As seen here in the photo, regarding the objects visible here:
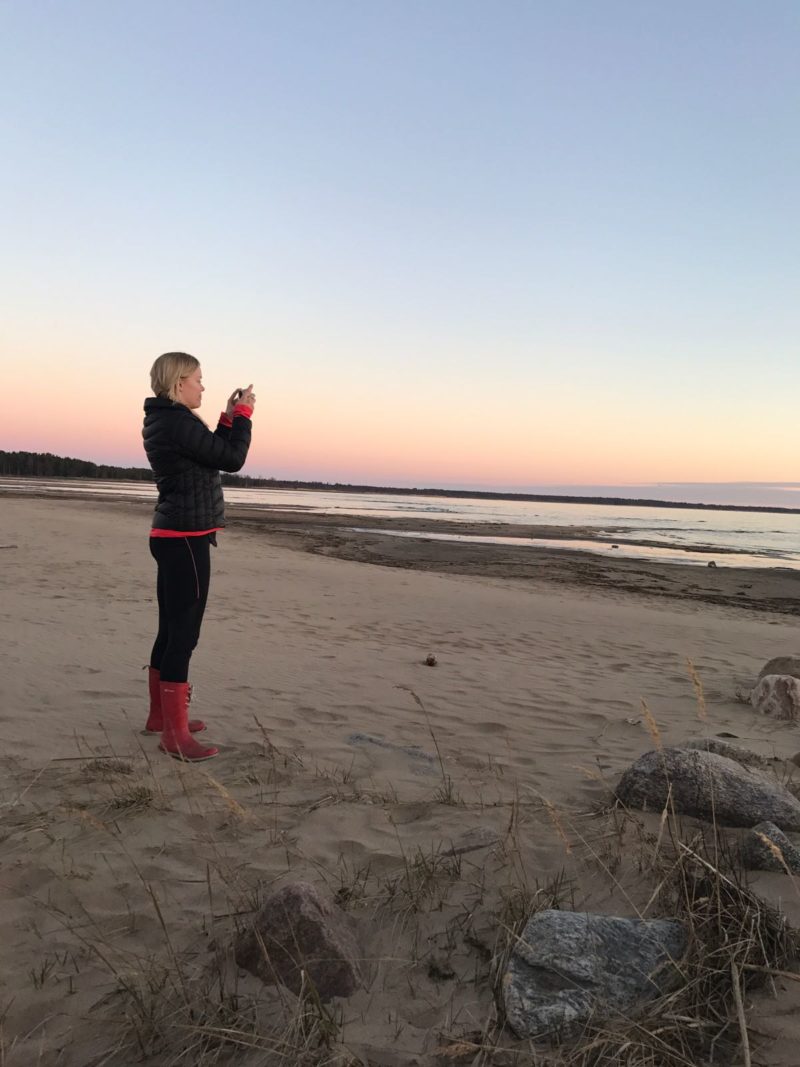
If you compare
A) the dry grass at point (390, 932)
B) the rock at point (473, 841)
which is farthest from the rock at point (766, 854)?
the rock at point (473, 841)

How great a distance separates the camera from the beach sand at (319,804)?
1.86m

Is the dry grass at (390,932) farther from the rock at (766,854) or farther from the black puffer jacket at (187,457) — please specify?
the black puffer jacket at (187,457)

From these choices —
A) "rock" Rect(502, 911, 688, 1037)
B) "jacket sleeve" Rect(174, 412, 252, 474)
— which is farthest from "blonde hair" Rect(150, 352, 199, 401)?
"rock" Rect(502, 911, 688, 1037)

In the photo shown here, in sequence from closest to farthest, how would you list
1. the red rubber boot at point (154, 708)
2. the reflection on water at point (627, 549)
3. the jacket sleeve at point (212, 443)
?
the jacket sleeve at point (212, 443), the red rubber boot at point (154, 708), the reflection on water at point (627, 549)

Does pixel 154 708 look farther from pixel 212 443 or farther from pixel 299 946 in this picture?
pixel 299 946

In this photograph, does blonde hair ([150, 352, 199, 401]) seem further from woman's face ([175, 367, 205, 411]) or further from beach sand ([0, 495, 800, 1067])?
beach sand ([0, 495, 800, 1067])

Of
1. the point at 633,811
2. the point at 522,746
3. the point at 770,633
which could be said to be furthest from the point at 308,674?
the point at 770,633

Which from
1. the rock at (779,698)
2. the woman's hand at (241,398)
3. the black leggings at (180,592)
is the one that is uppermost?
the woman's hand at (241,398)

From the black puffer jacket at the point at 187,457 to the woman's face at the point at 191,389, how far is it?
6 cm

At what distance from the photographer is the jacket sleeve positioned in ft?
11.8

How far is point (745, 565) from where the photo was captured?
22125 mm

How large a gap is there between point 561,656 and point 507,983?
6349mm

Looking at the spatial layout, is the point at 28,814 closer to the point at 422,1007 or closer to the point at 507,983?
the point at 422,1007

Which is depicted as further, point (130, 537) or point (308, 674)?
point (130, 537)
